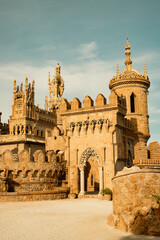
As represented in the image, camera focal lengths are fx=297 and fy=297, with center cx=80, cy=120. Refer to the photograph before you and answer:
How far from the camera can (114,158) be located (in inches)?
1083

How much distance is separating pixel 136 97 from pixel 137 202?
22.0 metres

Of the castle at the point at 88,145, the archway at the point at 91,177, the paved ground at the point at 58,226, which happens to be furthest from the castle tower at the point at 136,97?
the paved ground at the point at 58,226

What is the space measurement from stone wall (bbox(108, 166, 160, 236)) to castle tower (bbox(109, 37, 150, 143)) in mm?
19941

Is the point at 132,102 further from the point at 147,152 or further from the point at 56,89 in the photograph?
the point at 56,89

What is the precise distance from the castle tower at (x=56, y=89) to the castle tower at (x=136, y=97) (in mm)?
32659

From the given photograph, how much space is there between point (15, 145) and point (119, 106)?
83.6 ft

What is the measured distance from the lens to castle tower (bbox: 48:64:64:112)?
6569cm

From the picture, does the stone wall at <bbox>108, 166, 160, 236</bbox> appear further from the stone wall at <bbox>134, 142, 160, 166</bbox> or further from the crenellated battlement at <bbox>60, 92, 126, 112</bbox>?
the crenellated battlement at <bbox>60, 92, 126, 112</bbox>

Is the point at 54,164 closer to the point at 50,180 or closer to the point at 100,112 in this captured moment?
the point at 50,180

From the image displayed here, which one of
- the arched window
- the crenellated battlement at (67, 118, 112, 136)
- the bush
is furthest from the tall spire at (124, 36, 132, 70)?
the bush

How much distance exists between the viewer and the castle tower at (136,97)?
109 ft

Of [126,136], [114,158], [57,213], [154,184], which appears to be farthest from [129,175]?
[126,136]

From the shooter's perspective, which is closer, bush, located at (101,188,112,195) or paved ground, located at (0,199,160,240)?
paved ground, located at (0,199,160,240)

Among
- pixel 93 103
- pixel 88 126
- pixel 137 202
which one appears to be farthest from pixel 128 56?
pixel 137 202
